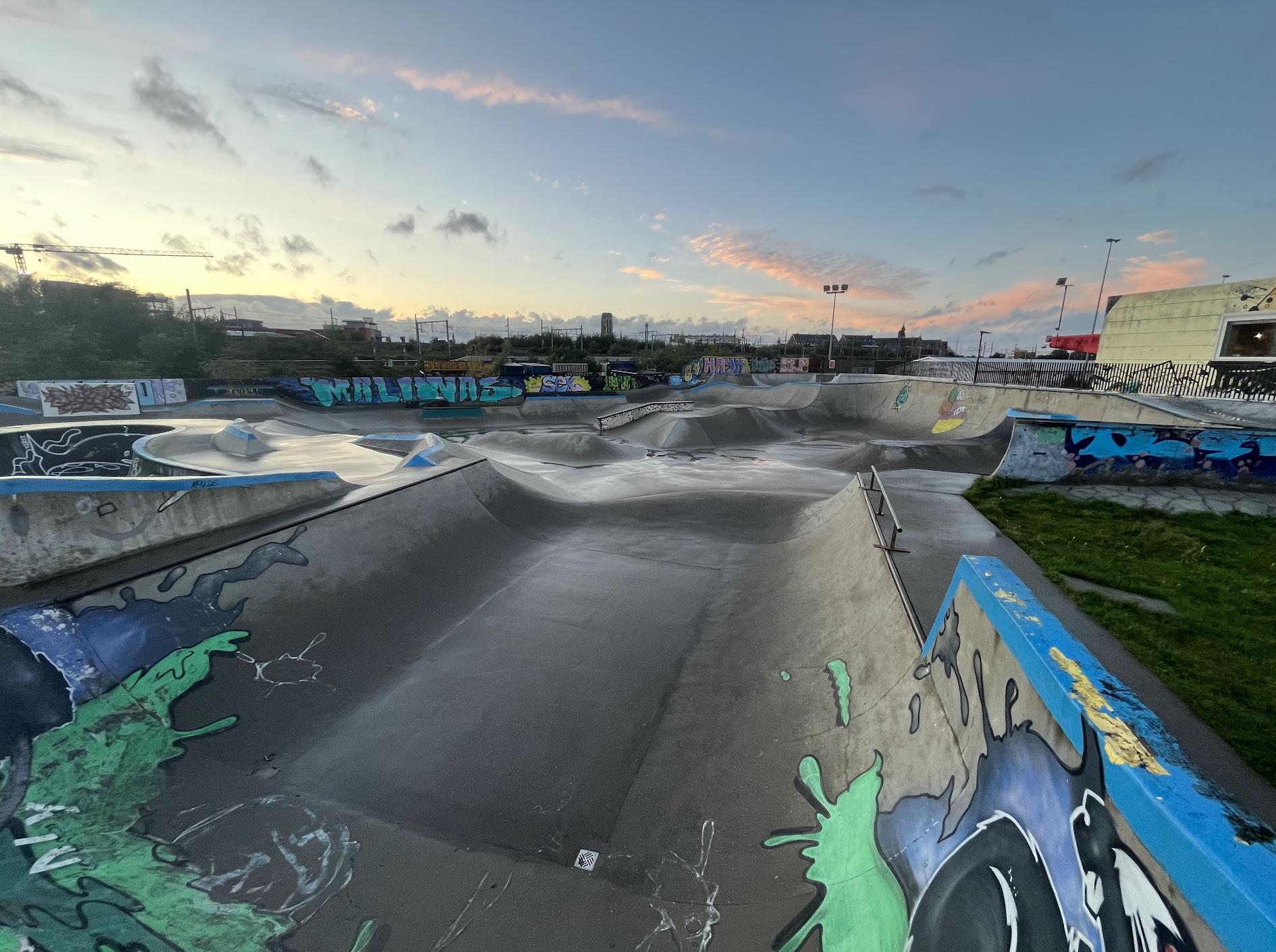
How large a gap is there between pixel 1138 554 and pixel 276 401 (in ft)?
128

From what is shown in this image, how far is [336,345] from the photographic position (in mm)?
65312

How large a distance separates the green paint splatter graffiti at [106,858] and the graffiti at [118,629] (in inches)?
15.4

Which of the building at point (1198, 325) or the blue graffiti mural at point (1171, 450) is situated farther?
the building at point (1198, 325)

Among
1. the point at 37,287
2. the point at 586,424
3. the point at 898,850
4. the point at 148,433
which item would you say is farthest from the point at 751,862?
the point at 37,287

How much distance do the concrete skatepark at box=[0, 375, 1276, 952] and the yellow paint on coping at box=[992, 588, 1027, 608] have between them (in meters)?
0.04

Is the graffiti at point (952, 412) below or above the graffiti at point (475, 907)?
above

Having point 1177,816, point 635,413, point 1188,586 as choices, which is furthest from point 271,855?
point 635,413

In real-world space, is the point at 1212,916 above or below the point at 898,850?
above

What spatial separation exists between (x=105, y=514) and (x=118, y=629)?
294 centimetres

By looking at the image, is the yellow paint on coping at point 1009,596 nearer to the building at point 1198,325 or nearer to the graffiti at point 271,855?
the graffiti at point 271,855

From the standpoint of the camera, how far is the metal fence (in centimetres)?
1694

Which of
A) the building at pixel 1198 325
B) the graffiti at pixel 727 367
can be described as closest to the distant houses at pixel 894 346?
the graffiti at pixel 727 367

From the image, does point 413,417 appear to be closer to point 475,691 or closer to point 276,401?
point 276,401

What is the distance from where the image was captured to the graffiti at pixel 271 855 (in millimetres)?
3977
